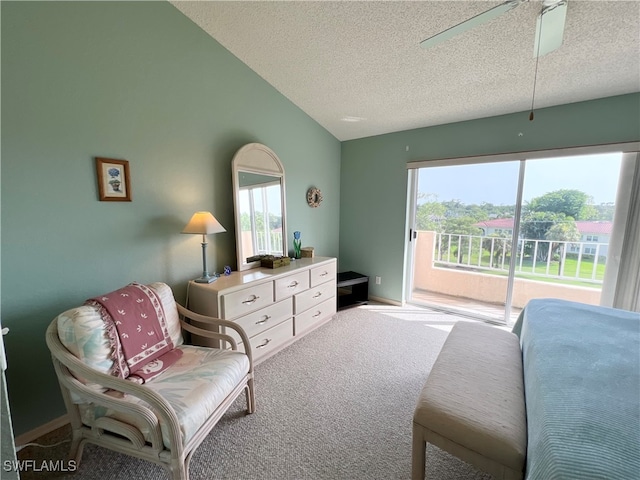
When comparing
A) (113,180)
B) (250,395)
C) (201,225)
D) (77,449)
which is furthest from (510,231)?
(77,449)

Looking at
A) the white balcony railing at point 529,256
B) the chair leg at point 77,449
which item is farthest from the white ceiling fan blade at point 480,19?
the chair leg at point 77,449

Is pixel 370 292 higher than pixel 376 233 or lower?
lower

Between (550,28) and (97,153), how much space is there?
117 inches

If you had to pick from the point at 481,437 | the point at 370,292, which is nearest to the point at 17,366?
the point at 481,437

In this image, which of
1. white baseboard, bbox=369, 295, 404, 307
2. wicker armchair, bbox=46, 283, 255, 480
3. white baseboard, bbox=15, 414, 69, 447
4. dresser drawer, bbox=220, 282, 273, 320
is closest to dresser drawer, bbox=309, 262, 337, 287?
dresser drawer, bbox=220, 282, 273, 320

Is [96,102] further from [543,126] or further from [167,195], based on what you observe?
[543,126]

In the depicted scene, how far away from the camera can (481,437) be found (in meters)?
1.04

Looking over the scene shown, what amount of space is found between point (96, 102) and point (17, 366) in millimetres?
1626

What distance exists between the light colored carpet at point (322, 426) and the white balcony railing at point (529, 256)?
1.65 m

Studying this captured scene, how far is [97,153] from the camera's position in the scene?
5.49 ft

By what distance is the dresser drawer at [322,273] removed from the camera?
2803mm

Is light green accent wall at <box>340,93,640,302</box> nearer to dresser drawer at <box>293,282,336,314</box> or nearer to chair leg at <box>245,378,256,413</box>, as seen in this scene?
dresser drawer at <box>293,282,336,314</box>

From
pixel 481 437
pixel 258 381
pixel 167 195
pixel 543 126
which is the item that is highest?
pixel 543 126

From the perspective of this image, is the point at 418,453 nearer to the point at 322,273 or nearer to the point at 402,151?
the point at 322,273
